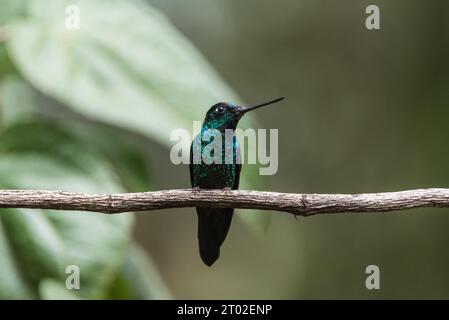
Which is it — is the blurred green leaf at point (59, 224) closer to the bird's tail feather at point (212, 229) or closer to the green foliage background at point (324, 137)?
the bird's tail feather at point (212, 229)

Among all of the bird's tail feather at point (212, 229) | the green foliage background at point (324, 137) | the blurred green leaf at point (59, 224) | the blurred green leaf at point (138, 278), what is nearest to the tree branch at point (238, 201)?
the bird's tail feather at point (212, 229)

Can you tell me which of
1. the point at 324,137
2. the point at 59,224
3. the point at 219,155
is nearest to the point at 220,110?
the point at 219,155

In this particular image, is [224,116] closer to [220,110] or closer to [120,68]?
[220,110]

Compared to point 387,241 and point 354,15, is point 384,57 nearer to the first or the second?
point 354,15

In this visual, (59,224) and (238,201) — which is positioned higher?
(59,224)

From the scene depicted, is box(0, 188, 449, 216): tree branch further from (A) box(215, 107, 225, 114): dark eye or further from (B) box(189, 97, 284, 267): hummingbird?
(A) box(215, 107, 225, 114): dark eye
